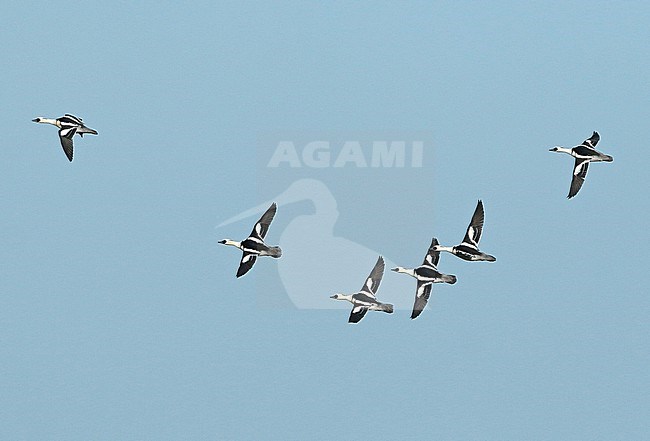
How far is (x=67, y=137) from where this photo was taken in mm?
52062

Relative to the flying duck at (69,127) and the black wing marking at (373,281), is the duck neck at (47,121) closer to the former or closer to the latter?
the flying duck at (69,127)

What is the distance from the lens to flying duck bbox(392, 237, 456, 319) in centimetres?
5245

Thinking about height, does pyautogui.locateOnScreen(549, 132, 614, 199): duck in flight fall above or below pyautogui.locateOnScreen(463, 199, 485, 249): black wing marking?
above

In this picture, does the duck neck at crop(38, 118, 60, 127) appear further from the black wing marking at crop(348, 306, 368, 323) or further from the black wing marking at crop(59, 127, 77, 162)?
the black wing marking at crop(348, 306, 368, 323)

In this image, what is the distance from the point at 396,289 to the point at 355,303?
303cm

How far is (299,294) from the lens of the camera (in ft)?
201

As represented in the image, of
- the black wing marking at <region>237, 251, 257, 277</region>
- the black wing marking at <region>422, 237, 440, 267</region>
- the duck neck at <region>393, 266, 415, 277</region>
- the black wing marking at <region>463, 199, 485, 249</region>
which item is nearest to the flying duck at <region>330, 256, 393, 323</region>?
the duck neck at <region>393, 266, 415, 277</region>

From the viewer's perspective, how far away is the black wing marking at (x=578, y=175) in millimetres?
53750

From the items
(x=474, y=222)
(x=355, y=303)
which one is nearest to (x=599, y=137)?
(x=474, y=222)

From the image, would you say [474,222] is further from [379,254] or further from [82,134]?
[82,134]

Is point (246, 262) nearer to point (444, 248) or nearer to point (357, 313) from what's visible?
point (357, 313)

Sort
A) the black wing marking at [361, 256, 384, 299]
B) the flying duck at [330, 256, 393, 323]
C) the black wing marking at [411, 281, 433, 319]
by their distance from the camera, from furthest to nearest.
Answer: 1. the black wing marking at [361, 256, 384, 299]
2. the flying duck at [330, 256, 393, 323]
3. the black wing marking at [411, 281, 433, 319]

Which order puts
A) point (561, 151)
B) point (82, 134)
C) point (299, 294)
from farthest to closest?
point (299, 294) → point (561, 151) → point (82, 134)

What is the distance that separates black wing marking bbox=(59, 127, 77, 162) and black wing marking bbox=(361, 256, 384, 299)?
9.13 m
